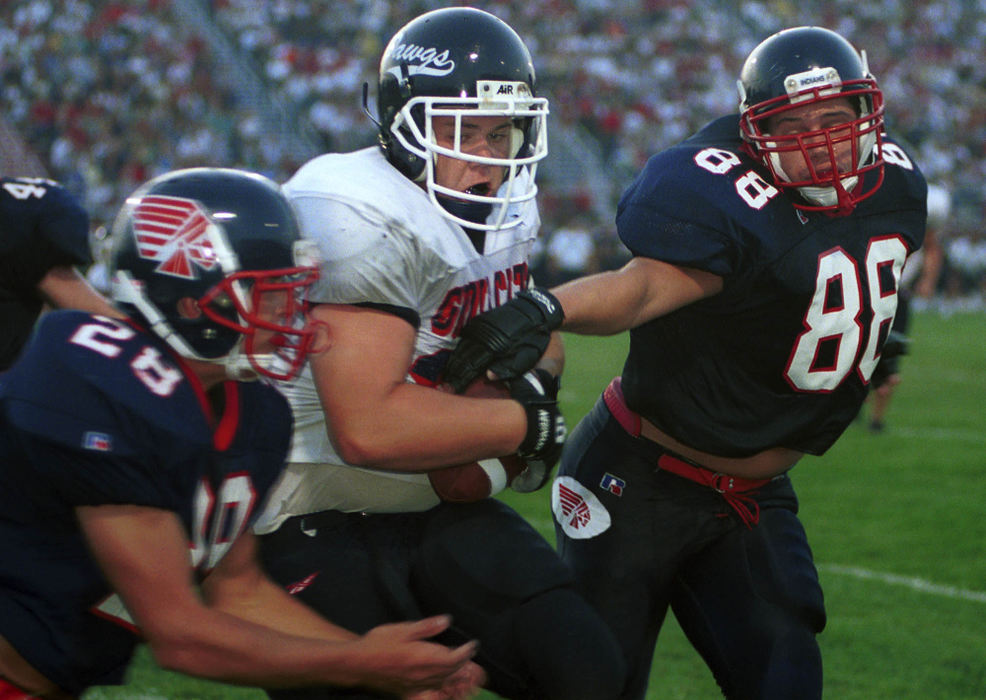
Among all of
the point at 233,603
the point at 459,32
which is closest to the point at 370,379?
the point at 233,603

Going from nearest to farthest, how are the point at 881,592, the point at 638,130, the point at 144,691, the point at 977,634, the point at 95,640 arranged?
1. the point at 95,640
2. the point at 144,691
3. the point at 977,634
4. the point at 881,592
5. the point at 638,130

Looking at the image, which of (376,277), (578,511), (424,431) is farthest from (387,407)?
(578,511)

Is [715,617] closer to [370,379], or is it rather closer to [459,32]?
[370,379]

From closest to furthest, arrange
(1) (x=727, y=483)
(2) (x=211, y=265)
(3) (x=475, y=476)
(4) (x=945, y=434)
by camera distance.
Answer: (2) (x=211, y=265)
(3) (x=475, y=476)
(1) (x=727, y=483)
(4) (x=945, y=434)

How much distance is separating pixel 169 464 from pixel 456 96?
3.11 feet

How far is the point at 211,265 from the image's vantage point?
72.9 inches

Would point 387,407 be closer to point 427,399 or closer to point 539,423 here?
point 427,399

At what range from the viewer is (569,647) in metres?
2.14

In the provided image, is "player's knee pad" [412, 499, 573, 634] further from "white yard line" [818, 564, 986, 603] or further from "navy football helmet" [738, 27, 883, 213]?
"white yard line" [818, 564, 986, 603]

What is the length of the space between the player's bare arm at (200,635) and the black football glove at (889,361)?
1607 mm

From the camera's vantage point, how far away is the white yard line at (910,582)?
4348 millimetres

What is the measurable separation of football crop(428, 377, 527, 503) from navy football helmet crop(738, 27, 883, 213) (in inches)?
30.4

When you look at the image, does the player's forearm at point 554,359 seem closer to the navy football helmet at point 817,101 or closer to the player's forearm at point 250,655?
the navy football helmet at point 817,101

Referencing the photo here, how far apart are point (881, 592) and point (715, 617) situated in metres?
2.14
